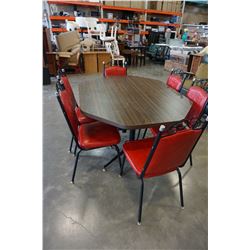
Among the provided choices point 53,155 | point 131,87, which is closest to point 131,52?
point 131,87

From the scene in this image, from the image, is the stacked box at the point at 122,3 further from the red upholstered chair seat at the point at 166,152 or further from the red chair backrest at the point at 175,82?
the red upholstered chair seat at the point at 166,152

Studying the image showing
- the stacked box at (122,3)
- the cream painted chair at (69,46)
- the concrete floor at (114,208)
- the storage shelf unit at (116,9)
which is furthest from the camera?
the stacked box at (122,3)

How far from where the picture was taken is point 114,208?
1.55m

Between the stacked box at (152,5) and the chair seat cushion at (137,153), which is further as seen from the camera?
the stacked box at (152,5)

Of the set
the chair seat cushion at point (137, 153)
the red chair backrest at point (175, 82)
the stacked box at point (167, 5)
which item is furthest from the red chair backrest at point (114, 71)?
the stacked box at point (167, 5)

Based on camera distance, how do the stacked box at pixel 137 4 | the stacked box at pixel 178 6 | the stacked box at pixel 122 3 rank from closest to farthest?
the stacked box at pixel 122 3
the stacked box at pixel 137 4
the stacked box at pixel 178 6

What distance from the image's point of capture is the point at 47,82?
15.1ft

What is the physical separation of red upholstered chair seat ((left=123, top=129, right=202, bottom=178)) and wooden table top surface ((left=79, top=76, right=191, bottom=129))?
0.85ft

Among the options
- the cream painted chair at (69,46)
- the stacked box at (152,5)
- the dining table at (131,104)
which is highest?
the stacked box at (152,5)

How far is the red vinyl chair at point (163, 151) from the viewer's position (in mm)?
1050

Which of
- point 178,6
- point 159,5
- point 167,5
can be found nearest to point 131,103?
point 159,5

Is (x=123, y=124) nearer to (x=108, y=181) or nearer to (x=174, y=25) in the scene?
(x=108, y=181)

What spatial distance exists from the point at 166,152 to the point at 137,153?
40 cm

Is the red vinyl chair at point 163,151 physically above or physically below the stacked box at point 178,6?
below
